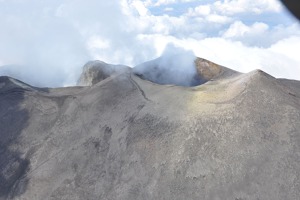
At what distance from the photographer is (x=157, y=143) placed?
18.0 m

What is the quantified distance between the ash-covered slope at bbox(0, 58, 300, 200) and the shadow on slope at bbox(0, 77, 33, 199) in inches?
2.2

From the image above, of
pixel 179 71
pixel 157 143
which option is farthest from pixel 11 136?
pixel 179 71

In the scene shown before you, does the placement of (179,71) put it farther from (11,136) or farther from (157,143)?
(11,136)

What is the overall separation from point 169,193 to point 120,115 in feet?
18.1

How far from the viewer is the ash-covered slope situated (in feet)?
52.7

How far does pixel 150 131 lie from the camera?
18562 millimetres

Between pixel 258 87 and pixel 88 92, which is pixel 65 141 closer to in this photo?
pixel 88 92

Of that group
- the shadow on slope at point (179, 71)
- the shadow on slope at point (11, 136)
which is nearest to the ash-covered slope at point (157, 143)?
the shadow on slope at point (11, 136)

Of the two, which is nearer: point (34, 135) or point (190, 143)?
point (190, 143)

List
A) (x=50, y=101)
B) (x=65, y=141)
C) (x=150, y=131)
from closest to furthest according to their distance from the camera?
(x=150, y=131) < (x=65, y=141) < (x=50, y=101)

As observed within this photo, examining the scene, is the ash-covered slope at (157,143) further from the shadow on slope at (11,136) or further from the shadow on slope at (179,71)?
the shadow on slope at (179,71)

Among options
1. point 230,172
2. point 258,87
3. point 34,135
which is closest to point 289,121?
point 258,87

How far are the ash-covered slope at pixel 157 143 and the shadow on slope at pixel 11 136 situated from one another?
0.18 ft

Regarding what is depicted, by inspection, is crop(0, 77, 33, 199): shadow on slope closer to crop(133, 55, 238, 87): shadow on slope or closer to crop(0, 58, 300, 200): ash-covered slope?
crop(0, 58, 300, 200): ash-covered slope
